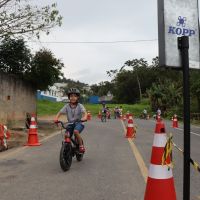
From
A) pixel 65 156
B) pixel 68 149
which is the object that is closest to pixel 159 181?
pixel 65 156

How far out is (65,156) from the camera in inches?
380

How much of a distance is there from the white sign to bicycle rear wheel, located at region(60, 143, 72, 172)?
524 centimetres

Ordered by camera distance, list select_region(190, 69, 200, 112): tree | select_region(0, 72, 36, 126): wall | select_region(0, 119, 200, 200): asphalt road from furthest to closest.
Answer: select_region(190, 69, 200, 112): tree < select_region(0, 72, 36, 126): wall < select_region(0, 119, 200, 200): asphalt road

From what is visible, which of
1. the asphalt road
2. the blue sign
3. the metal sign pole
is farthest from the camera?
the asphalt road

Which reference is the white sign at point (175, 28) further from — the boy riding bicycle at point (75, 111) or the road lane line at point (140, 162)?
the boy riding bicycle at point (75, 111)

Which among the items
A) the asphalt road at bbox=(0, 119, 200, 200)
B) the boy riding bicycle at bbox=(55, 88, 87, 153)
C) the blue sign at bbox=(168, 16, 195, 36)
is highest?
the blue sign at bbox=(168, 16, 195, 36)

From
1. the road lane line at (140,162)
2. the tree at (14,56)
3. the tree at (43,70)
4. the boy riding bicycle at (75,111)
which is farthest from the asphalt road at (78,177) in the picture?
the tree at (43,70)

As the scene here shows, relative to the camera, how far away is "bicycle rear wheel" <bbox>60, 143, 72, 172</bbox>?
31.1ft

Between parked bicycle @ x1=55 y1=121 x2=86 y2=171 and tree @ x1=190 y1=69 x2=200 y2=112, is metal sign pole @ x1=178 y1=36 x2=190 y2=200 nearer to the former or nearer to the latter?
parked bicycle @ x1=55 y1=121 x2=86 y2=171

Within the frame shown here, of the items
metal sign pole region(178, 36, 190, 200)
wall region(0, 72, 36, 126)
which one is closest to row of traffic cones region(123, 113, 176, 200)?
metal sign pole region(178, 36, 190, 200)

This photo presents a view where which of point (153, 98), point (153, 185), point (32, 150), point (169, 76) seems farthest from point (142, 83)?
point (153, 185)

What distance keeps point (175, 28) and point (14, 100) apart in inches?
826

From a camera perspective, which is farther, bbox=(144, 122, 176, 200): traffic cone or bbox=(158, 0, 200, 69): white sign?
bbox=(144, 122, 176, 200): traffic cone

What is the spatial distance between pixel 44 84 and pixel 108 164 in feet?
62.0
